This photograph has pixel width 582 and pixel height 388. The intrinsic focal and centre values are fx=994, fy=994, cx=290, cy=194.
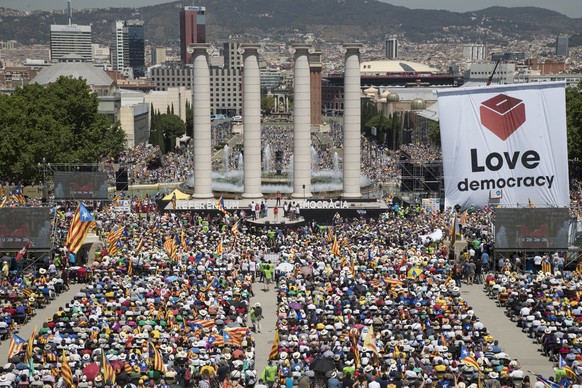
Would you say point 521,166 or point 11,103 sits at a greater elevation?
point 11,103

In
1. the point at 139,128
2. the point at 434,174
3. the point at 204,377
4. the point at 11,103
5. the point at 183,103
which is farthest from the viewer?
the point at 183,103

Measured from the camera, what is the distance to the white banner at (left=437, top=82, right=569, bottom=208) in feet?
161

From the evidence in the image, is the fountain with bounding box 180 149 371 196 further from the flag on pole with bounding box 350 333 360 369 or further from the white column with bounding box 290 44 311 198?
the flag on pole with bounding box 350 333 360 369

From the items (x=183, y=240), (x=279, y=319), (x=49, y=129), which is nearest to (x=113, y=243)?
(x=183, y=240)

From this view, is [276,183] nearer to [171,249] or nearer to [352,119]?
[352,119]

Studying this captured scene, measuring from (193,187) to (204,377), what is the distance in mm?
47086

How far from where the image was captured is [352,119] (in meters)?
68.6

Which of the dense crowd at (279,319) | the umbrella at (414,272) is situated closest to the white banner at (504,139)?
the dense crowd at (279,319)

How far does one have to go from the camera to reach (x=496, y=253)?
1901 inches

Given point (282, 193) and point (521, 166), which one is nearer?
point (521, 166)

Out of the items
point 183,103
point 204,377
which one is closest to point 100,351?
point 204,377

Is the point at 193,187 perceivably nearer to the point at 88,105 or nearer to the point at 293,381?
the point at 88,105

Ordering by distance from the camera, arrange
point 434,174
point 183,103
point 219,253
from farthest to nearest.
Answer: point 183,103 → point 434,174 → point 219,253

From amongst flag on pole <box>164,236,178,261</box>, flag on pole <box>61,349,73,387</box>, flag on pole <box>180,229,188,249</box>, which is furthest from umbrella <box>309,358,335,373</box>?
flag on pole <box>180,229,188,249</box>
